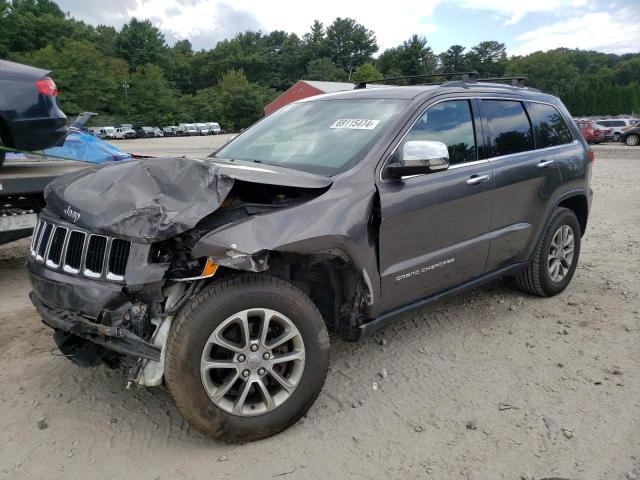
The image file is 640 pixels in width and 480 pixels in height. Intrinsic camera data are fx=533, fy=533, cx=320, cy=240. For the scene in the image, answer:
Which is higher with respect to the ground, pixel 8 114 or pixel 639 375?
pixel 8 114

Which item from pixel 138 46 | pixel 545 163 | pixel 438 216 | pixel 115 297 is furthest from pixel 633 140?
pixel 138 46

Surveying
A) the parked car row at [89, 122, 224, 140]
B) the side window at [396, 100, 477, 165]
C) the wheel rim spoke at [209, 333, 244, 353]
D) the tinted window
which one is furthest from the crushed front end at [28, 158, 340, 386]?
the parked car row at [89, 122, 224, 140]

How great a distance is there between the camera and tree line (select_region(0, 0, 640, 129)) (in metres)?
71.1

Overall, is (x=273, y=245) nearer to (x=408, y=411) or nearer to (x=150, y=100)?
(x=408, y=411)

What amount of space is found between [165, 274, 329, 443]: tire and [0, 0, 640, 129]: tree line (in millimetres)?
65697

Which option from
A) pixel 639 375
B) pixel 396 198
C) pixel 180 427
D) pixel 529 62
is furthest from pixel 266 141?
pixel 529 62

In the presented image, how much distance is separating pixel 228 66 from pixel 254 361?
114744 mm

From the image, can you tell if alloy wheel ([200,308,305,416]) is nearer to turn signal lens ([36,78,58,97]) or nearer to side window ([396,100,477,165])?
side window ([396,100,477,165])

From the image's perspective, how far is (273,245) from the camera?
268 cm

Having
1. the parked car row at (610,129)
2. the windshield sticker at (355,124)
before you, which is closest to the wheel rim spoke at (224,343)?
the windshield sticker at (355,124)

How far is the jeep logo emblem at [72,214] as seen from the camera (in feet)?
9.20

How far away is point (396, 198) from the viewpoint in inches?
128

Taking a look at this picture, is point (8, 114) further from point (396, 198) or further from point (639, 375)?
point (639, 375)

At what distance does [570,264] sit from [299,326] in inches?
130
